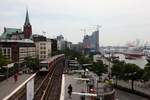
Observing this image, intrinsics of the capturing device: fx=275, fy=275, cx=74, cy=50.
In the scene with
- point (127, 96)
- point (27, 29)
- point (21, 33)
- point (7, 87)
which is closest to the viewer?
point (7, 87)

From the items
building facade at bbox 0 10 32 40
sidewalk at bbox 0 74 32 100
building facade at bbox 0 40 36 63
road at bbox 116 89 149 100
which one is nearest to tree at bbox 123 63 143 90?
road at bbox 116 89 149 100

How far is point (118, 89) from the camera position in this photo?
4350 centimetres

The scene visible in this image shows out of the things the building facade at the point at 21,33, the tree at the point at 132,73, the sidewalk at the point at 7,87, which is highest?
the building facade at the point at 21,33

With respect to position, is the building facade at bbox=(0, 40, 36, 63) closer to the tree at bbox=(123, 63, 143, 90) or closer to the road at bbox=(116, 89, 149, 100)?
the tree at bbox=(123, 63, 143, 90)

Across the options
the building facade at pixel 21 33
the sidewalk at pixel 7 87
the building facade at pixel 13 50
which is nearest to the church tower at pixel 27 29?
the building facade at pixel 21 33

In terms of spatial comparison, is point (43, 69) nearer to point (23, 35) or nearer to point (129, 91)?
point (129, 91)

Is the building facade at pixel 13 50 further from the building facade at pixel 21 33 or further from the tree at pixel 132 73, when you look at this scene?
the tree at pixel 132 73

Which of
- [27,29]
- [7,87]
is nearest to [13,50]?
[7,87]

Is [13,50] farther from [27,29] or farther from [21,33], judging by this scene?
[27,29]

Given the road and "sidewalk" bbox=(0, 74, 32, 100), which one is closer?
"sidewalk" bbox=(0, 74, 32, 100)

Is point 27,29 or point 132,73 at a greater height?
point 27,29

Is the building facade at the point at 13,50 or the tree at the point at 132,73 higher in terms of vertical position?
the building facade at the point at 13,50

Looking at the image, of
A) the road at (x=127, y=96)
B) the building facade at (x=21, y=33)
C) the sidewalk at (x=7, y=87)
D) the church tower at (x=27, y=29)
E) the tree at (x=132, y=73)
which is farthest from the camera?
the church tower at (x=27, y=29)

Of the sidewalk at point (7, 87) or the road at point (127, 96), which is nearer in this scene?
the sidewalk at point (7, 87)
